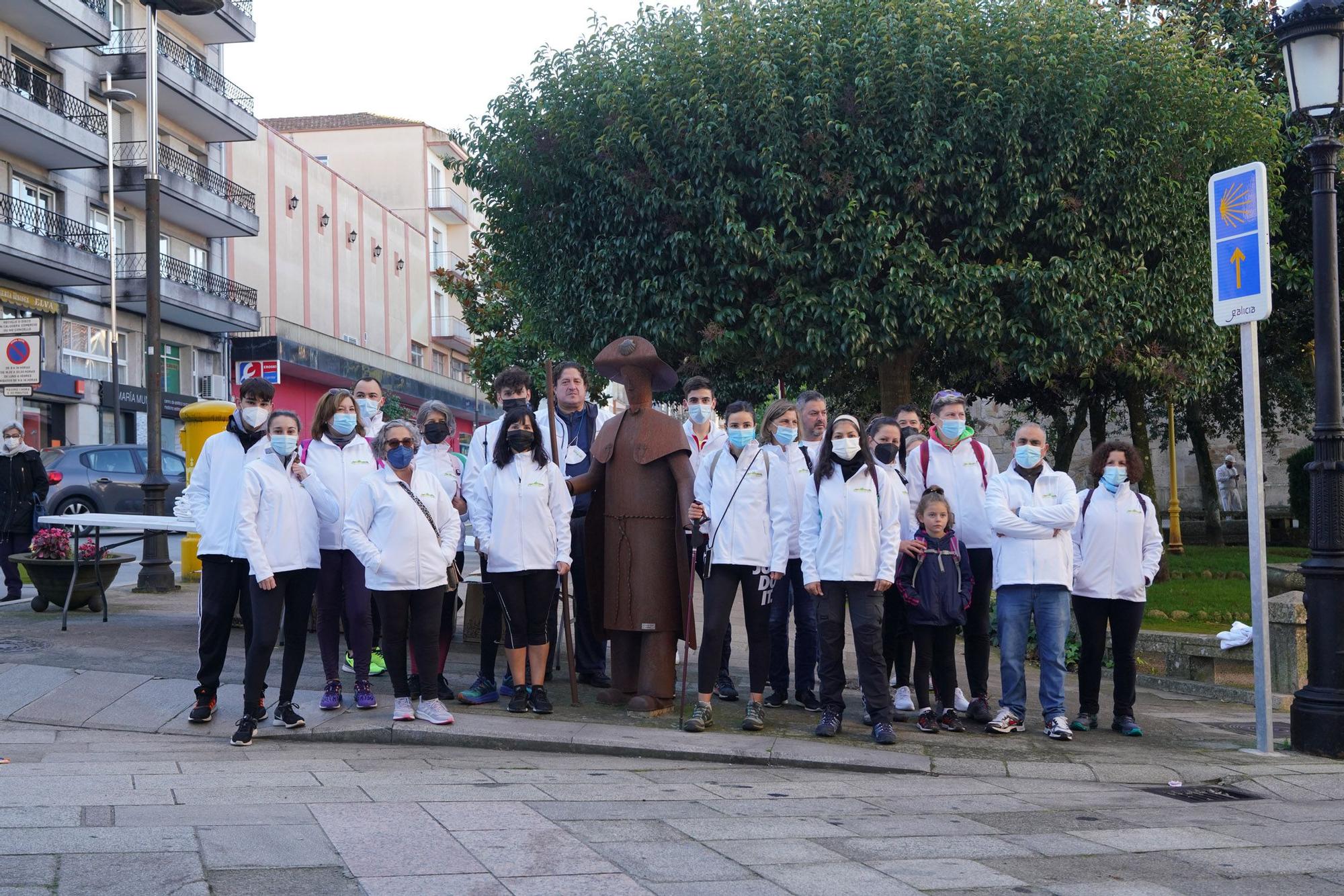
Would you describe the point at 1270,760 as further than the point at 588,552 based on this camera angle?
No

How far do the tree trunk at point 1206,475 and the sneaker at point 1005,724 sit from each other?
18.2 m

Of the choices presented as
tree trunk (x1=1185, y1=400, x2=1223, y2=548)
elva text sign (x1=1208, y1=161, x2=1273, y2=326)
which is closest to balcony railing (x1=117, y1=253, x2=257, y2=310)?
tree trunk (x1=1185, y1=400, x2=1223, y2=548)

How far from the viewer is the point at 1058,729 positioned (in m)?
7.55

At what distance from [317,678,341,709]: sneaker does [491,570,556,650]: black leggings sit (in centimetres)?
102

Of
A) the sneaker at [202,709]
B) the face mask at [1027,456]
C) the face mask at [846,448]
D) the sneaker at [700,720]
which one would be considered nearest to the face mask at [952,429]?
Answer: the face mask at [1027,456]

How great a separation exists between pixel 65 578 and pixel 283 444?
4.59 metres

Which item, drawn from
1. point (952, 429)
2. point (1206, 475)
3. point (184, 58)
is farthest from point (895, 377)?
point (184, 58)

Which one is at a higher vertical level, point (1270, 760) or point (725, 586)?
point (725, 586)

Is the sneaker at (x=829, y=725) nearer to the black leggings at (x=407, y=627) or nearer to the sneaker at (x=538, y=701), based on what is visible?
the sneaker at (x=538, y=701)

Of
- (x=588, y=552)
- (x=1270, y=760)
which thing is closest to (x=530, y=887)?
(x=588, y=552)

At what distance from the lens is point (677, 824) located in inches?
209

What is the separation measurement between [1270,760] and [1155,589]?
8441 mm

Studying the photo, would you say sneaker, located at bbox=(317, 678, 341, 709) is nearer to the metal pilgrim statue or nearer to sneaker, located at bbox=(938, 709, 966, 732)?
the metal pilgrim statue

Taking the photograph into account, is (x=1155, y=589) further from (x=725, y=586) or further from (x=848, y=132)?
(x=725, y=586)
